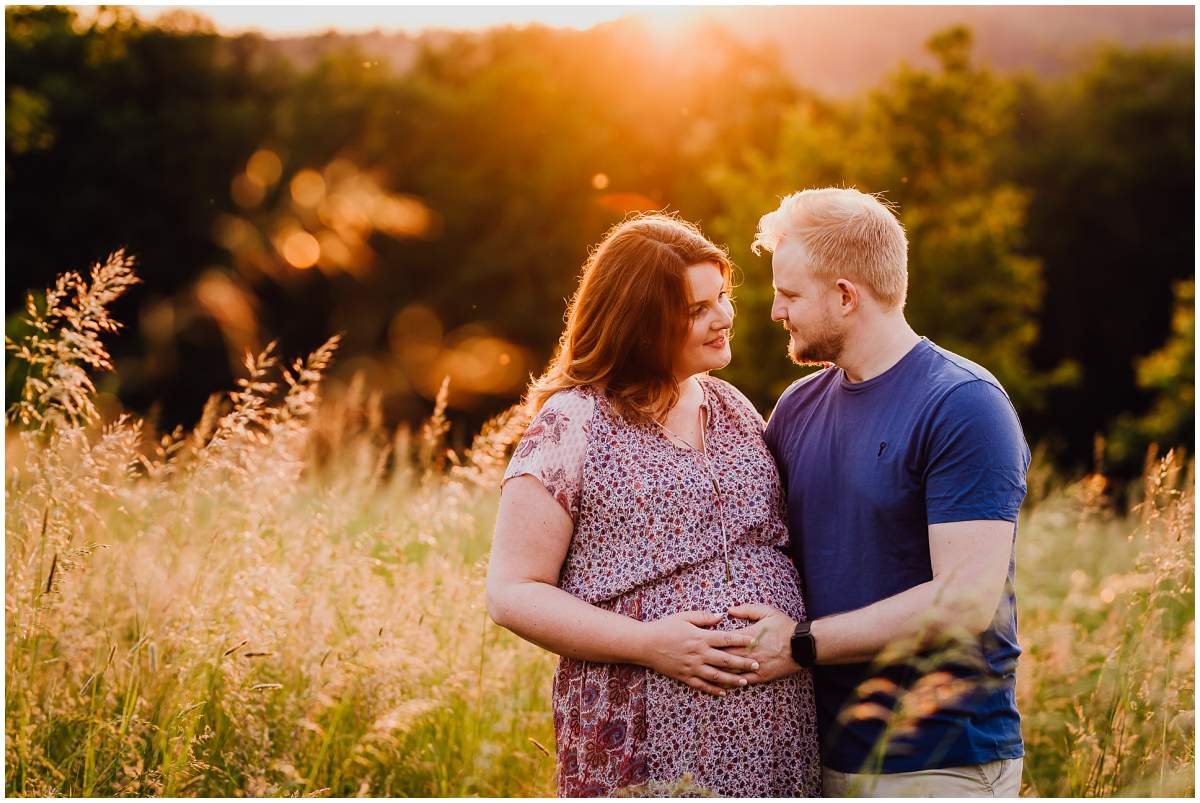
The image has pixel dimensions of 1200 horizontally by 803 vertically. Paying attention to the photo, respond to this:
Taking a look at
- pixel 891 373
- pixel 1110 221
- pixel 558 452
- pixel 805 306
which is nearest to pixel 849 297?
pixel 805 306

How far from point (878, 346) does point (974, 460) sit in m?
0.51

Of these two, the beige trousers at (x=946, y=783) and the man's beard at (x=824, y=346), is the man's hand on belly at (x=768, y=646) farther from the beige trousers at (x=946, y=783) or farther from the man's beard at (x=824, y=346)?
the man's beard at (x=824, y=346)

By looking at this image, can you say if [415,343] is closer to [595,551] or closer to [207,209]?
[207,209]

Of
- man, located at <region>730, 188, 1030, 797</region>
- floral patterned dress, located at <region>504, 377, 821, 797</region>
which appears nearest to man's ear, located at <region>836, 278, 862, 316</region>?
man, located at <region>730, 188, 1030, 797</region>

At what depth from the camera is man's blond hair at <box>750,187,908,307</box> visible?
296 centimetres

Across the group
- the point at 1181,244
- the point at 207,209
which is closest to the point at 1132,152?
the point at 1181,244

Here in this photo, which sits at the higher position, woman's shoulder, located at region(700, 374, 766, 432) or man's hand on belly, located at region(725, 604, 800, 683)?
woman's shoulder, located at region(700, 374, 766, 432)

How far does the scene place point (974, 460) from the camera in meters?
2.58

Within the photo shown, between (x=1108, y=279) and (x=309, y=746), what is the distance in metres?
28.6

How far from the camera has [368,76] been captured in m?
25.1

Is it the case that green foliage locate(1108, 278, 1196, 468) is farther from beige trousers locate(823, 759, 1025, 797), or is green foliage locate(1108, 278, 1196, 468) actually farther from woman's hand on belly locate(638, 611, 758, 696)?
woman's hand on belly locate(638, 611, 758, 696)

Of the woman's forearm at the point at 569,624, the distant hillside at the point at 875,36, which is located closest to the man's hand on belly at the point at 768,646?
the woman's forearm at the point at 569,624

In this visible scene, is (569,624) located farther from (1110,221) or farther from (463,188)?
(1110,221)

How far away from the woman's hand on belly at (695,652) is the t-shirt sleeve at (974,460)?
64 cm
